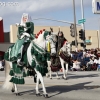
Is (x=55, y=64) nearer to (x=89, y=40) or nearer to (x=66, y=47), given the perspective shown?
(x=66, y=47)

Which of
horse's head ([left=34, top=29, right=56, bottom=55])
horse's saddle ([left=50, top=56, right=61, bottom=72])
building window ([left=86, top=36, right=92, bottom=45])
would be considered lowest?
horse's saddle ([left=50, top=56, right=61, bottom=72])

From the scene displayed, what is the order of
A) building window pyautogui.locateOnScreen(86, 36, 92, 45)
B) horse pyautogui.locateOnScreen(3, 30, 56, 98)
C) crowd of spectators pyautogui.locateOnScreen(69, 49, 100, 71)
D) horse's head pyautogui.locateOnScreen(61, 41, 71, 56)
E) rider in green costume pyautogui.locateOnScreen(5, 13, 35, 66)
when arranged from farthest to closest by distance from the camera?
building window pyautogui.locateOnScreen(86, 36, 92, 45)
crowd of spectators pyautogui.locateOnScreen(69, 49, 100, 71)
horse's head pyautogui.locateOnScreen(61, 41, 71, 56)
rider in green costume pyautogui.locateOnScreen(5, 13, 35, 66)
horse pyautogui.locateOnScreen(3, 30, 56, 98)

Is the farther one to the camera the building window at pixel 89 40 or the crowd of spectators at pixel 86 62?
the building window at pixel 89 40

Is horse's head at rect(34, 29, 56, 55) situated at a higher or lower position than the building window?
lower

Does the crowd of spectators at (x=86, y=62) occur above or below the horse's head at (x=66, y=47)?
below

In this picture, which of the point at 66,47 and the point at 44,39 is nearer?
the point at 44,39

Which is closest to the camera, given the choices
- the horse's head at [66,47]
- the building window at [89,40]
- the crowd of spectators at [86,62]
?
the horse's head at [66,47]

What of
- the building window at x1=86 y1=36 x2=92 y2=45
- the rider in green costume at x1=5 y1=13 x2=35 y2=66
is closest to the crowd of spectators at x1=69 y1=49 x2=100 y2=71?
the rider in green costume at x1=5 y1=13 x2=35 y2=66

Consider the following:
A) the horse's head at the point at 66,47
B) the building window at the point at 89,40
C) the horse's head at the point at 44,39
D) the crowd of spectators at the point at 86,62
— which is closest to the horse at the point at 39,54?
the horse's head at the point at 44,39

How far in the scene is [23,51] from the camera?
10.7 m

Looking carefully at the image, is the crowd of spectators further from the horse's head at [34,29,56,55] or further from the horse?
the horse

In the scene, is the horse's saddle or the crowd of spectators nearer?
the horse's saddle

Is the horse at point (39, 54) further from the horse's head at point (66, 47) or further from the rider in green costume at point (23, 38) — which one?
the horse's head at point (66, 47)

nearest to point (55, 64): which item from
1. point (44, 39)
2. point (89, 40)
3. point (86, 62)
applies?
point (44, 39)
